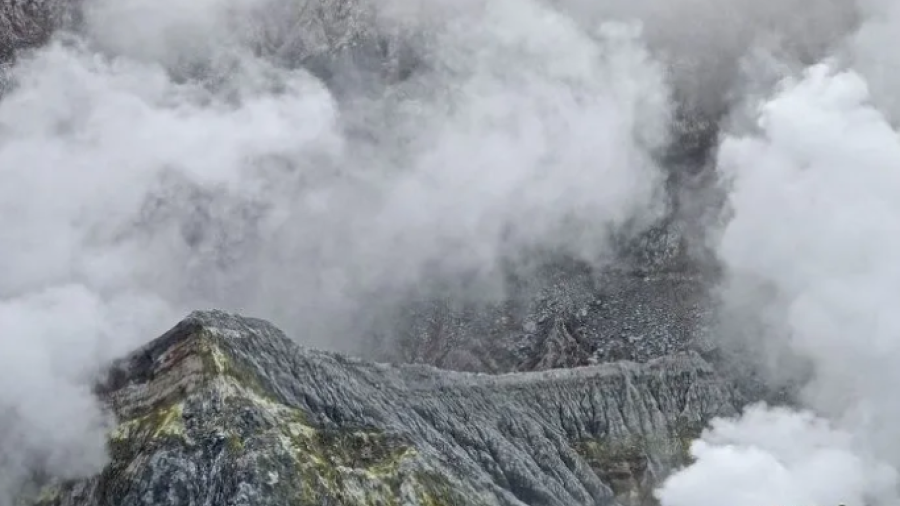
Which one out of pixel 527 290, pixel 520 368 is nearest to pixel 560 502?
pixel 520 368

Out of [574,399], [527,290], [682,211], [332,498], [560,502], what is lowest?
[332,498]

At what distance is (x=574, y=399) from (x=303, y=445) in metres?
47.0

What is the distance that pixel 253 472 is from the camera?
370 ft

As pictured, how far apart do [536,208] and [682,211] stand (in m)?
22.7

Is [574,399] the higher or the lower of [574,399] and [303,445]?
the higher

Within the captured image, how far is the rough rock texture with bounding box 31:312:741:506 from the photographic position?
114250 millimetres

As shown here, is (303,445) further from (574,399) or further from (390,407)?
(574,399)

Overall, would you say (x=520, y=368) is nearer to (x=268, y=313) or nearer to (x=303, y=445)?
(x=268, y=313)

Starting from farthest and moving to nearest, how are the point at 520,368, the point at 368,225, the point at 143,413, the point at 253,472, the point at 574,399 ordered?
1. the point at 368,225
2. the point at 520,368
3. the point at 574,399
4. the point at 143,413
5. the point at 253,472

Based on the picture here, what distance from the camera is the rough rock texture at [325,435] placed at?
11425cm

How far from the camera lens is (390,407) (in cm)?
13012

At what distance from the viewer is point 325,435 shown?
12050cm

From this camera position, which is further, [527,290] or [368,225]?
[368,225]

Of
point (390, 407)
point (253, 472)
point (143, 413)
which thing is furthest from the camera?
point (390, 407)
